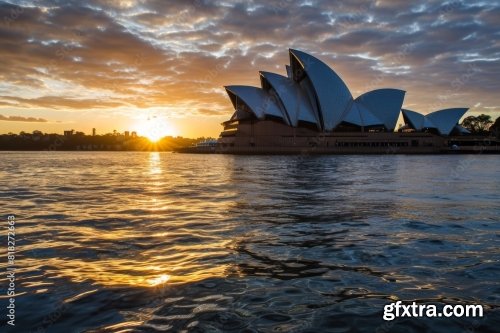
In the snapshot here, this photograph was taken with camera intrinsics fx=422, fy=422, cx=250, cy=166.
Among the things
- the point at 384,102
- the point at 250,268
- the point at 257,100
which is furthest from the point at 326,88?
the point at 250,268

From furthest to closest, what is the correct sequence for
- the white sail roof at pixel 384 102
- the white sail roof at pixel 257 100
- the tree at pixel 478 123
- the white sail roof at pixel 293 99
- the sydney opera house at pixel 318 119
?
the tree at pixel 478 123
the white sail roof at pixel 384 102
the white sail roof at pixel 257 100
the white sail roof at pixel 293 99
the sydney opera house at pixel 318 119

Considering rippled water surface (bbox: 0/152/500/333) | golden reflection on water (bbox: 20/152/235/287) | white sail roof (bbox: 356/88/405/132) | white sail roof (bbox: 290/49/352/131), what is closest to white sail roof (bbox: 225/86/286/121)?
white sail roof (bbox: 290/49/352/131)

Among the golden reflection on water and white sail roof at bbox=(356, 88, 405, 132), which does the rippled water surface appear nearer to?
the golden reflection on water

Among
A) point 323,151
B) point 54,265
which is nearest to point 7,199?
point 54,265

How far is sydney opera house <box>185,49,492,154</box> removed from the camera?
90312 millimetres

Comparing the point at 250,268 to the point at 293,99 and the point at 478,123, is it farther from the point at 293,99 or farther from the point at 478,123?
the point at 478,123

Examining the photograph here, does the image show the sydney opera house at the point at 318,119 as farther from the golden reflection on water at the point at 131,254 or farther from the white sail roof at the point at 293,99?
the golden reflection on water at the point at 131,254

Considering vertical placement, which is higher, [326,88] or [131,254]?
[326,88]

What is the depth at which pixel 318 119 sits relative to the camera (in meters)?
97.0

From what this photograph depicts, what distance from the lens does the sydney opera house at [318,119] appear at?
9031cm
